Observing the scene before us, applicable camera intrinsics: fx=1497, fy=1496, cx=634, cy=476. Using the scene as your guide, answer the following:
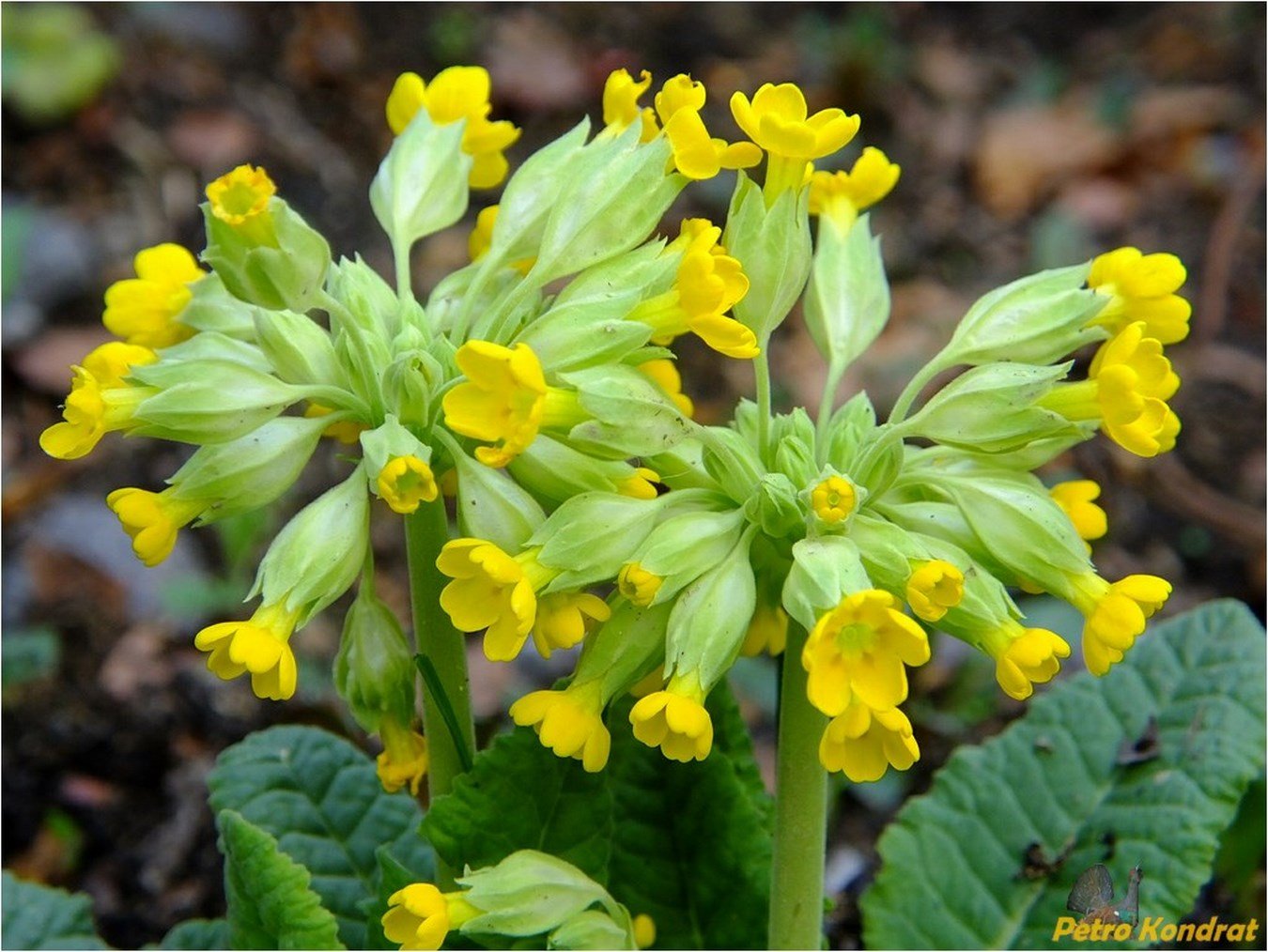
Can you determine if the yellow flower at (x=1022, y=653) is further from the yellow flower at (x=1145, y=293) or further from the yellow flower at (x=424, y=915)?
the yellow flower at (x=424, y=915)

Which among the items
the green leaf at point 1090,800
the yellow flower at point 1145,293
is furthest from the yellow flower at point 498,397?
the green leaf at point 1090,800

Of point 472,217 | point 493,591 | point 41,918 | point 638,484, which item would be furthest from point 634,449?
point 472,217

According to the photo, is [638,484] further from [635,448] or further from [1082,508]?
[1082,508]

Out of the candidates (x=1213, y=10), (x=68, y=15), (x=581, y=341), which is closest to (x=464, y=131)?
(x=581, y=341)

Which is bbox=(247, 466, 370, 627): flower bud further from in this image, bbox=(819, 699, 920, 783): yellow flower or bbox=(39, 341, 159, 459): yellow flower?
bbox=(819, 699, 920, 783): yellow flower

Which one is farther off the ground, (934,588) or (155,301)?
(155,301)
